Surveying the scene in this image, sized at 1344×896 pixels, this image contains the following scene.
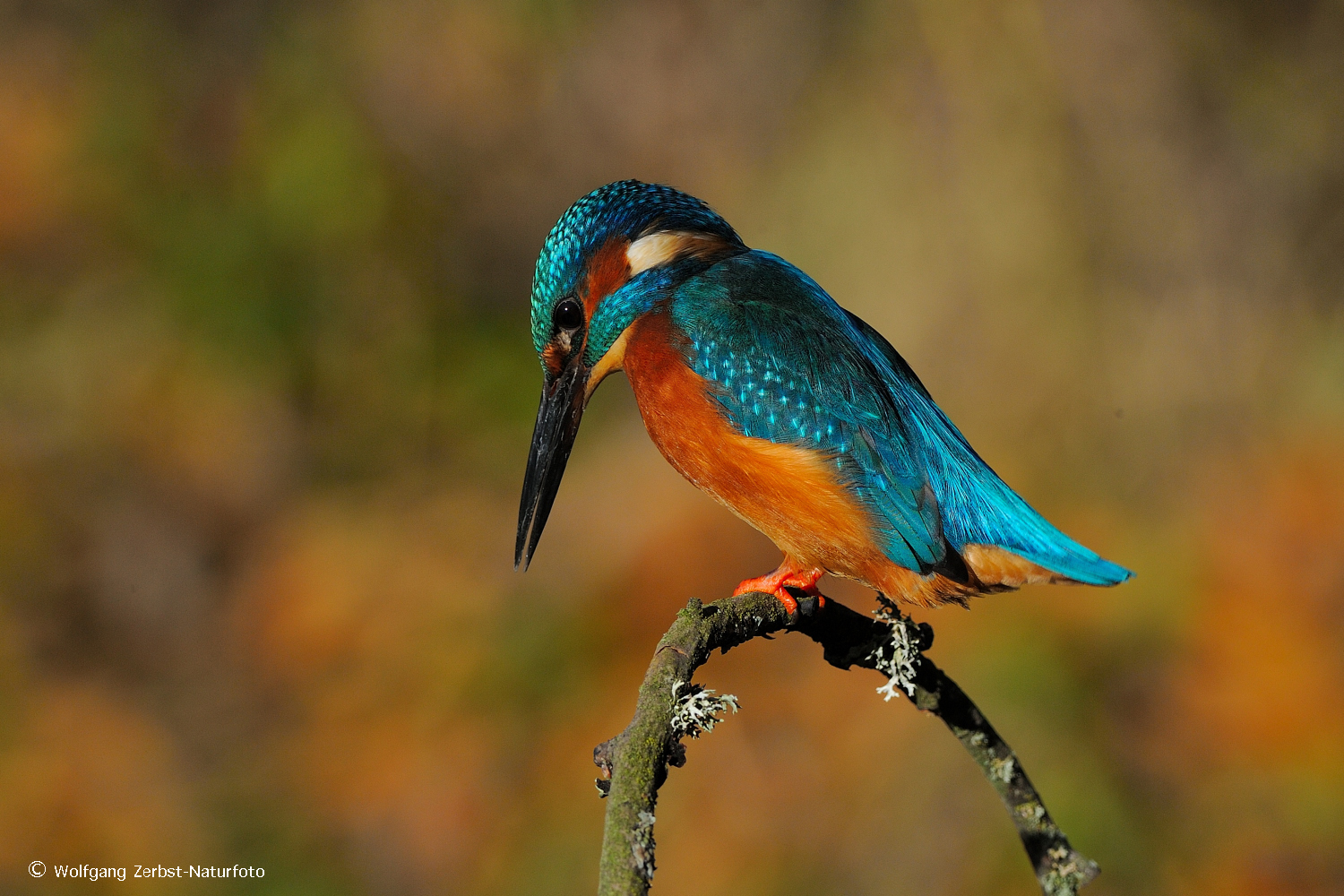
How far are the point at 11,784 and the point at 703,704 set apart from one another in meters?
3.36

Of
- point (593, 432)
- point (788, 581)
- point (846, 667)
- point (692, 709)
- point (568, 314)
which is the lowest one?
point (692, 709)

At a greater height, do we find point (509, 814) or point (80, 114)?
point (80, 114)

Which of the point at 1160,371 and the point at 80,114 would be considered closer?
the point at 1160,371

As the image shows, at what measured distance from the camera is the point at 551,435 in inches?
61.3

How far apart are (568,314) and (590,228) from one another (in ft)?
0.44

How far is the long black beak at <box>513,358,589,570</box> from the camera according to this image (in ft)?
5.11

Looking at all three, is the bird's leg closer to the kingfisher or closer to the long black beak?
the kingfisher

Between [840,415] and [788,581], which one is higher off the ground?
[840,415]

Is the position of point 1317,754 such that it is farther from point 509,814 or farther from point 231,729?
point 231,729

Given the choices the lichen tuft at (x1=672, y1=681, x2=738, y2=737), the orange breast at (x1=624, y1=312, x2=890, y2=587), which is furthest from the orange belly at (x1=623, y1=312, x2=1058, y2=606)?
the lichen tuft at (x1=672, y1=681, x2=738, y2=737)

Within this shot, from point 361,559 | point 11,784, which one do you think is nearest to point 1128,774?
point 361,559

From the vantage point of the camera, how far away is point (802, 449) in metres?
1.44

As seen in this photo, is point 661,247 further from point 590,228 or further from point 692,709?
point 692,709

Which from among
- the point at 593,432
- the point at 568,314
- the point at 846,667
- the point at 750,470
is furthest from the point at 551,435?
the point at 593,432
